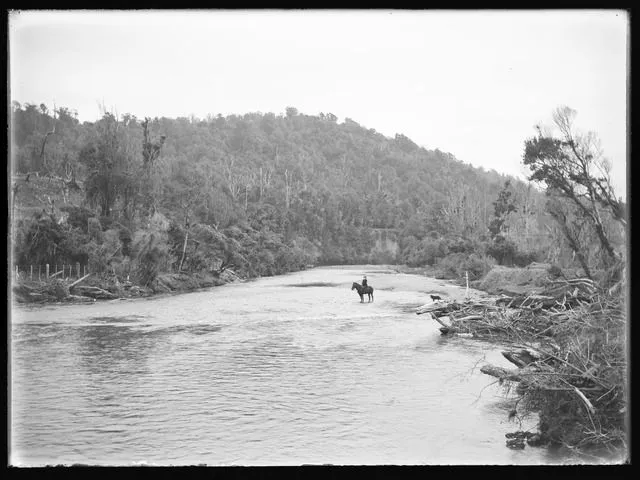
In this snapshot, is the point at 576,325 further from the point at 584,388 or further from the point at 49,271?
the point at 49,271

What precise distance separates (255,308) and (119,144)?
5.97 metres

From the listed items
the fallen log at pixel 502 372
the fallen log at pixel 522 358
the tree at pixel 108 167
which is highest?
the tree at pixel 108 167

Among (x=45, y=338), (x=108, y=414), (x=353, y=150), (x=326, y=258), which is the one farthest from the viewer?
(x=326, y=258)

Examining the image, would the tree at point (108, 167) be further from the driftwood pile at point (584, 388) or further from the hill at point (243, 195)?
the driftwood pile at point (584, 388)

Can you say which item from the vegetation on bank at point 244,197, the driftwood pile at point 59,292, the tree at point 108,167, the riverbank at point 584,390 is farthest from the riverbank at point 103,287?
the riverbank at point 584,390

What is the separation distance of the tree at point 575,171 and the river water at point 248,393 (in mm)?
2782

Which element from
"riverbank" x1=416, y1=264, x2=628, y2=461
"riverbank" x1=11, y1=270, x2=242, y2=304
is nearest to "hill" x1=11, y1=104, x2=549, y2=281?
"riverbank" x1=11, y1=270, x2=242, y2=304

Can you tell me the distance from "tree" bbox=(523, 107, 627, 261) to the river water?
2.78m

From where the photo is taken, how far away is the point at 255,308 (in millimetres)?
15961

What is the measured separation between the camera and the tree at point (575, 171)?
7.64 meters

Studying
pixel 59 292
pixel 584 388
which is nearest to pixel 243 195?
pixel 59 292

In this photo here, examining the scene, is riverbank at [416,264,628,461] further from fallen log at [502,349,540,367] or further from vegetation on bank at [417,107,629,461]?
fallen log at [502,349,540,367]
